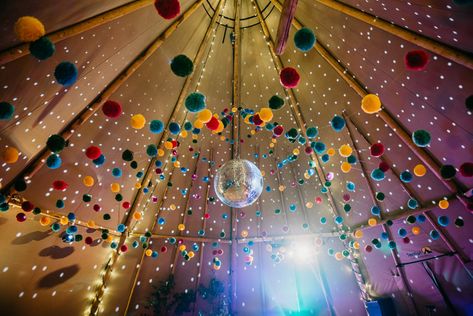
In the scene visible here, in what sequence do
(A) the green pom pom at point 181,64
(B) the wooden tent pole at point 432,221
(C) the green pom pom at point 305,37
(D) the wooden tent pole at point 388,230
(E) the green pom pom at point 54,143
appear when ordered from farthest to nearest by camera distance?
(D) the wooden tent pole at point 388,230 < (B) the wooden tent pole at point 432,221 < (E) the green pom pom at point 54,143 < (A) the green pom pom at point 181,64 < (C) the green pom pom at point 305,37

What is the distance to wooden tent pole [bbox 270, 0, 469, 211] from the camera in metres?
4.50

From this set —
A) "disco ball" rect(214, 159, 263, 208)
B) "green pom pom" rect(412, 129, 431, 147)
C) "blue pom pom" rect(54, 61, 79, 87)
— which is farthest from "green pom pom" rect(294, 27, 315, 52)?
"blue pom pom" rect(54, 61, 79, 87)

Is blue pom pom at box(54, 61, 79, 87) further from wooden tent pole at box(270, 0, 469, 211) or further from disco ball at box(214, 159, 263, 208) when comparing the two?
wooden tent pole at box(270, 0, 469, 211)

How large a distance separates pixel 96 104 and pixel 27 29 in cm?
243

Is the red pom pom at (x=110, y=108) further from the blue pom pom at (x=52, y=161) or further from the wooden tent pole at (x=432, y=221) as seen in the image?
the wooden tent pole at (x=432, y=221)

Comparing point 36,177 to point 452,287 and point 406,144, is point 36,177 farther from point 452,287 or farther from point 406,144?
point 452,287

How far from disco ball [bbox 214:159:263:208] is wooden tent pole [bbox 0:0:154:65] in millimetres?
2854

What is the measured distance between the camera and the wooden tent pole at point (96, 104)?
14.1 feet

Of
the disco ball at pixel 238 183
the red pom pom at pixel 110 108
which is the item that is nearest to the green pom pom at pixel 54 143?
the red pom pom at pixel 110 108

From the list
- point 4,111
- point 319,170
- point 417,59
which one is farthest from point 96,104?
point 319,170

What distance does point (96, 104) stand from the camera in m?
4.55

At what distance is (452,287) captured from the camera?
5078 mm

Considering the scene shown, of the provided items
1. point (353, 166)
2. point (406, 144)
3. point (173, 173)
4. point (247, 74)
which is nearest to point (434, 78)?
point (406, 144)

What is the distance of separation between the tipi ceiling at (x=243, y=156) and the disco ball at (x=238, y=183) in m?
1.25
